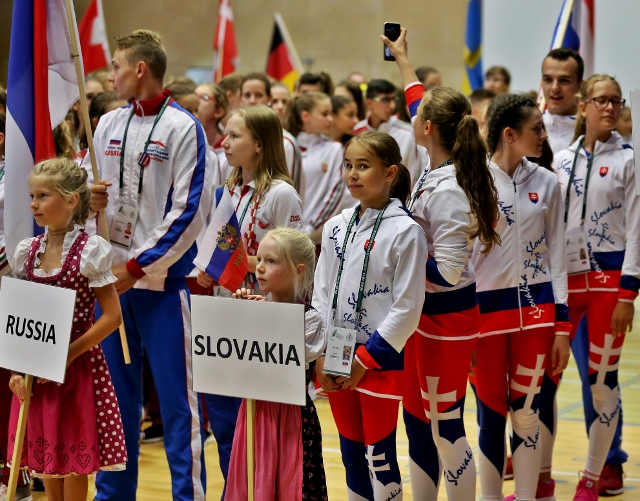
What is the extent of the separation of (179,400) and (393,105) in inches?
158

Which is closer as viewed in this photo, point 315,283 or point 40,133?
point 315,283

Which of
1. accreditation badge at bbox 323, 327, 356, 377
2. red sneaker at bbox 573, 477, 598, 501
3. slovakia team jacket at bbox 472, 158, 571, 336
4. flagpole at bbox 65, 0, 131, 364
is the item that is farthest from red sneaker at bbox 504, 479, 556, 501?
flagpole at bbox 65, 0, 131, 364

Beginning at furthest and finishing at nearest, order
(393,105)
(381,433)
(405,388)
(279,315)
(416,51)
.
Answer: (416,51) → (393,105) → (405,388) → (381,433) → (279,315)

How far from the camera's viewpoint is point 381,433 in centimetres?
327

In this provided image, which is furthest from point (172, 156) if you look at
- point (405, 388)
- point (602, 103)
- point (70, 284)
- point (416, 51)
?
point (416, 51)

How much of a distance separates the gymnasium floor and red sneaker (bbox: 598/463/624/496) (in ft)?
0.15

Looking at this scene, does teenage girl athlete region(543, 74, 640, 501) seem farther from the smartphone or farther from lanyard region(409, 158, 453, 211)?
lanyard region(409, 158, 453, 211)

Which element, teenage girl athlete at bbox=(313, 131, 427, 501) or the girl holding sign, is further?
the girl holding sign

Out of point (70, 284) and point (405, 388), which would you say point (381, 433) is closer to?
point (405, 388)

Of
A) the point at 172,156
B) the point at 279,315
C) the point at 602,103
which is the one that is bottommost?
the point at 279,315

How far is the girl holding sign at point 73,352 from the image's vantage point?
3.43 m

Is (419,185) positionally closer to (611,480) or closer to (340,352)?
(340,352)

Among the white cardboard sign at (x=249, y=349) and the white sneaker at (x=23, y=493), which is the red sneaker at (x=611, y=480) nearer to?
the white cardboard sign at (x=249, y=349)

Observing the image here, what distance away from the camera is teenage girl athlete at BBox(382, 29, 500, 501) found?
344cm
